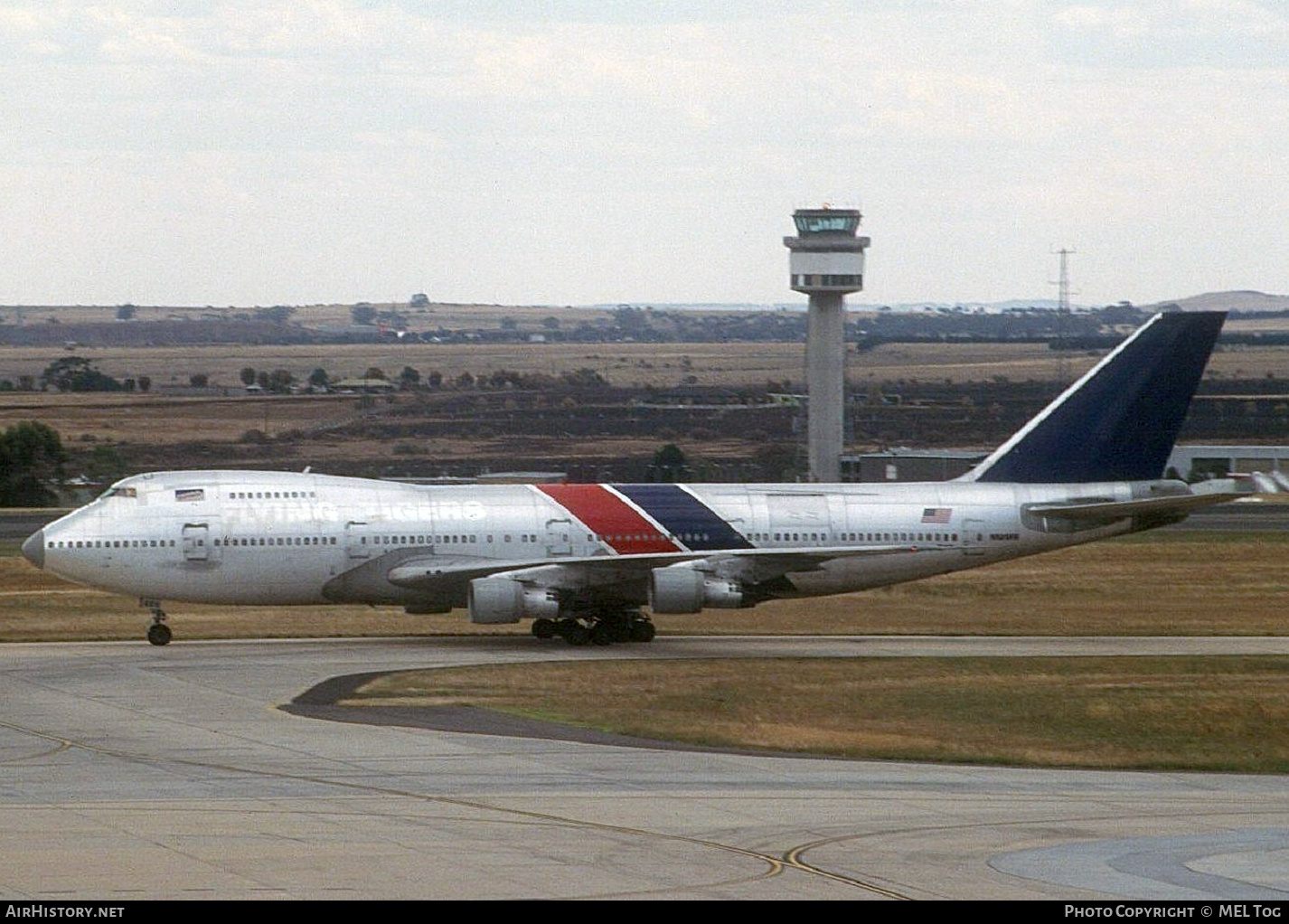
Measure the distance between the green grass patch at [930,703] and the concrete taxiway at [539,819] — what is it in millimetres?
1761

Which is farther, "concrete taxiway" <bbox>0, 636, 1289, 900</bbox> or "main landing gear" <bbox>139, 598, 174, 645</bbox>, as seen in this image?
"main landing gear" <bbox>139, 598, 174, 645</bbox>

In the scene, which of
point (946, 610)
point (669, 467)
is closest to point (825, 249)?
point (669, 467)

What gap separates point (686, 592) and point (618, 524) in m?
2.95

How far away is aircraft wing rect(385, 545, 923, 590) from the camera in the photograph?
4656 centimetres

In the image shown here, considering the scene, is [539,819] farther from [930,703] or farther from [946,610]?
[946,610]

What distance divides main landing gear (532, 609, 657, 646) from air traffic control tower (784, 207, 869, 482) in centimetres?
6596

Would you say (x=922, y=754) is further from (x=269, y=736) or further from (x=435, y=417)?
(x=435, y=417)

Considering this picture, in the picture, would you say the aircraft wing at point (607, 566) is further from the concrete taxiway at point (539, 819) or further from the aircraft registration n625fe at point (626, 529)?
the concrete taxiway at point (539, 819)

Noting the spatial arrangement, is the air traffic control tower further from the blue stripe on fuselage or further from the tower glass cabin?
the blue stripe on fuselage

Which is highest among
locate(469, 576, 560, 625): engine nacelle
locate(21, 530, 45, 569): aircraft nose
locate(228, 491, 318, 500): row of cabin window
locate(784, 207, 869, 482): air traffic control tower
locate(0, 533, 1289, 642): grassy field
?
locate(784, 207, 869, 482): air traffic control tower

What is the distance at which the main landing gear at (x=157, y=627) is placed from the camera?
4725cm

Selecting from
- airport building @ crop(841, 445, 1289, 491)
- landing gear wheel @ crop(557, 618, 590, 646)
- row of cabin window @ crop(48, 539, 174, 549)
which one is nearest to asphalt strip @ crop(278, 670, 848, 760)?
row of cabin window @ crop(48, 539, 174, 549)

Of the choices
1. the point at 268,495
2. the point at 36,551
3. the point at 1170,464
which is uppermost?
the point at 1170,464

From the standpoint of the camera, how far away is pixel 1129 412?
50.5m
